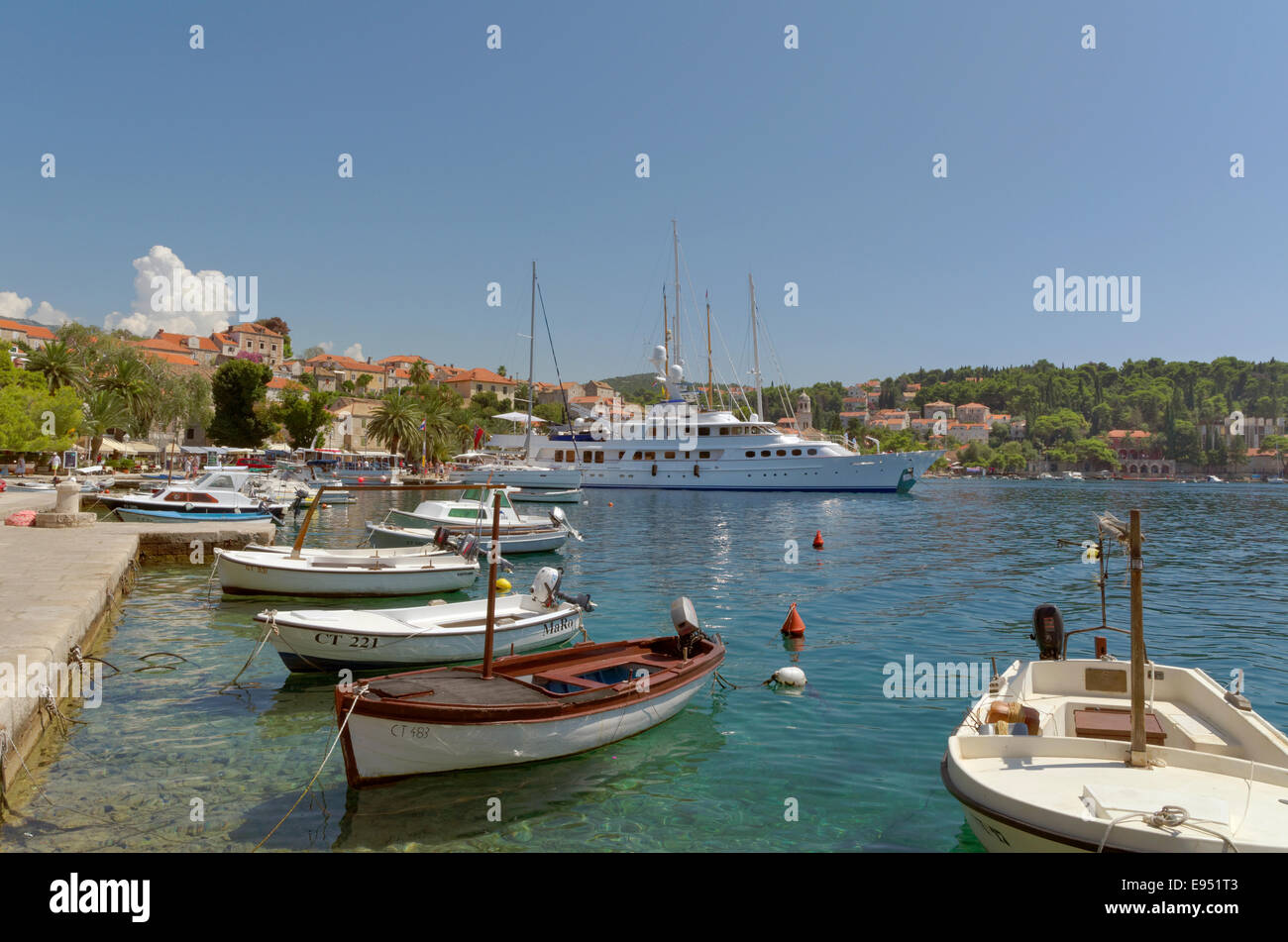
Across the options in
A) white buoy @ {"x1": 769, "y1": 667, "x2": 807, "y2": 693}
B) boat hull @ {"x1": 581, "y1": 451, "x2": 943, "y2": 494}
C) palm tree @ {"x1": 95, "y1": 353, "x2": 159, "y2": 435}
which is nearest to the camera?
white buoy @ {"x1": 769, "y1": 667, "x2": 807, "y2": 693}

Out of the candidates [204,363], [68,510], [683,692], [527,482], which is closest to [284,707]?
[683,692]

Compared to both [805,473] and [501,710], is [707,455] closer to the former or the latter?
[805,473]

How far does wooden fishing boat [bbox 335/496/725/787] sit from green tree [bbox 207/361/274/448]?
6313cm

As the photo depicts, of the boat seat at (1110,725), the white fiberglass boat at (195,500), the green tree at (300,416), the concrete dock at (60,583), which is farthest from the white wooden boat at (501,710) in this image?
the green tree at (300,416)

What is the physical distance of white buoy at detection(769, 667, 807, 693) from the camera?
11.1 meters

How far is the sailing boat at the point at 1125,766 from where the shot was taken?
4566mm

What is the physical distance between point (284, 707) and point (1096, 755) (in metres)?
8.94

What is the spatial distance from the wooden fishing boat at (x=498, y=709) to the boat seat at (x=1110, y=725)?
4195mm

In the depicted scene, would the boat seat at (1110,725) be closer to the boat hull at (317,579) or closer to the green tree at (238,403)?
the boat hull at (317,579)

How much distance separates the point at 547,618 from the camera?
38.7 ft

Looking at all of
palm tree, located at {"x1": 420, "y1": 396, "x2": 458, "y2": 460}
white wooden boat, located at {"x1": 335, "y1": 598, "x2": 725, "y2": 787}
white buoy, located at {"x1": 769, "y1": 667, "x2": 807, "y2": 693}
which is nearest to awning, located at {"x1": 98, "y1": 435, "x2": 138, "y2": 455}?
palm tree, located at {"x1": 420, "y1": 396, "x2": 458, "y2": 460}

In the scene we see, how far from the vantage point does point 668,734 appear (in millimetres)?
9289

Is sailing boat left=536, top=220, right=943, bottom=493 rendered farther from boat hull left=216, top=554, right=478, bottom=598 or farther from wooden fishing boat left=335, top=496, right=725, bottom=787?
wooden fishing boat left=335, top=496, right=725, bottom=787

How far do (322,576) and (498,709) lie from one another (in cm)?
941
